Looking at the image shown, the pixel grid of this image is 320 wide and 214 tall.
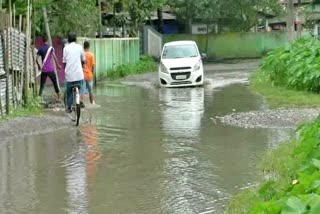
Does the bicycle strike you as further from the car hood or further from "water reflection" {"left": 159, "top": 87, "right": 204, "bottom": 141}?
the car hood

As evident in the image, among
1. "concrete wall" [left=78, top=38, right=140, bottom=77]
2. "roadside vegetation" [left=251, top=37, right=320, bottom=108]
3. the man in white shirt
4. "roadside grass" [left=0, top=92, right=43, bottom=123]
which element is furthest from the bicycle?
"concrete wall" [left=78, top=38, right=140, bottom=77]

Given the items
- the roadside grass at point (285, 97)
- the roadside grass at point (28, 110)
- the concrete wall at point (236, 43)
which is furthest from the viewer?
the concrete wall at point (236, 43)

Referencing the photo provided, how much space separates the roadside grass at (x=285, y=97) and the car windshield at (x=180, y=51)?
12.7 feet

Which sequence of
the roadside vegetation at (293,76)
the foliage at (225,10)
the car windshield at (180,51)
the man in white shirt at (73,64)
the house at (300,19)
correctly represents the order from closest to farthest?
the man in white shirt at (73,64) < the house at (300,19) < the roadside vegetation at (293,76) < the car windshield at (180,51) < the foliage at (225,10)

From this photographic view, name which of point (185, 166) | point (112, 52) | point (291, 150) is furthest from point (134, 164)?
point (112, 52)

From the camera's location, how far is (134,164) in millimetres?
9945

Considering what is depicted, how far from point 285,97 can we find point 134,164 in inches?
377

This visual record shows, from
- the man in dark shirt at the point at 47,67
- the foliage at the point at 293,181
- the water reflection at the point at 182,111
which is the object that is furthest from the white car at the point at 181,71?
the foliage at the point at 293,181

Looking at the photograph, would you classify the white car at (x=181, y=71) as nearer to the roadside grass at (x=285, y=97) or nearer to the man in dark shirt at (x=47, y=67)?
the roadside grass at (x=285, y=97)

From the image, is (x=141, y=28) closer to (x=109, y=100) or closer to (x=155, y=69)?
(x=155, y=69)

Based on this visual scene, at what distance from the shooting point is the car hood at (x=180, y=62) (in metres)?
25.8

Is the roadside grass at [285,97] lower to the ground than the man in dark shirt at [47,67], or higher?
lower

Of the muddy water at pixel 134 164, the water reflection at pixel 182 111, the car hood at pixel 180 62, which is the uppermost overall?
the car hood at pixel 180 62

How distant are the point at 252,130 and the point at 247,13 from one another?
3504cm
